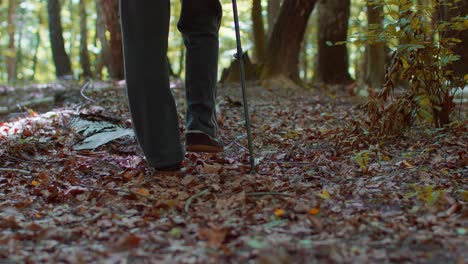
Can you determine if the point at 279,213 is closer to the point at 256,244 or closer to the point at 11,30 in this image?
the point at 256,244

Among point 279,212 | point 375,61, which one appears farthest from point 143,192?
point 375,61

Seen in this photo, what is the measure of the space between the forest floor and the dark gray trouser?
0.79ft

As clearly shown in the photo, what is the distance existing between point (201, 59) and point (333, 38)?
19.4ft

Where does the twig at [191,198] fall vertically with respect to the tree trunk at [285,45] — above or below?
below

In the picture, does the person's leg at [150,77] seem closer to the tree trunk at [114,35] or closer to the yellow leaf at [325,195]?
the yellow leaf at [325,195]

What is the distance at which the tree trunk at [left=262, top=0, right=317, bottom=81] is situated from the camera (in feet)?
23.8

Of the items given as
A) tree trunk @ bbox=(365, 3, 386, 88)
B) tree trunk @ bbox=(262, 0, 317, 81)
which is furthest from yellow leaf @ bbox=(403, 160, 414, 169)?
tree trunk @ bbox=(365, 3, 386, 88)

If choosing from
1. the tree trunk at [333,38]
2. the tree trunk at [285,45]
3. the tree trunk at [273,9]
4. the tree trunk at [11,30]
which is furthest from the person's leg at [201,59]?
the tree trunk at [11,30]

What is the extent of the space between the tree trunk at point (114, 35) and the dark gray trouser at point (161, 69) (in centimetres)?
660

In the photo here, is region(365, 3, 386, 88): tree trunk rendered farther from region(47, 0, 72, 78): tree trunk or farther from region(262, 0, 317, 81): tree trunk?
region(47, 0, 72, 78): tree trunk

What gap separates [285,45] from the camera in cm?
749

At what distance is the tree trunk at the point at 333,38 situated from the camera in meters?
8.06

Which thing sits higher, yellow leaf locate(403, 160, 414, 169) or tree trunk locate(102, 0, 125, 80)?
tree trunk locate(102, 0, 125, 80)

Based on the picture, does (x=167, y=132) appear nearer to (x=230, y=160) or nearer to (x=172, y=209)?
(x=172, y=209)
